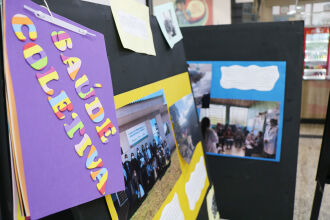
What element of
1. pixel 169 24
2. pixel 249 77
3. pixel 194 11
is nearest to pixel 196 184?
pixel 169 24

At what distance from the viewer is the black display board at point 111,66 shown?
13.0 inches

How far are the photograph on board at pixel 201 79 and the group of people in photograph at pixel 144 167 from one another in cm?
61

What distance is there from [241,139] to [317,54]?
3.27 m

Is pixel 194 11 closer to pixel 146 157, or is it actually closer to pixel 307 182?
pixel 307 182

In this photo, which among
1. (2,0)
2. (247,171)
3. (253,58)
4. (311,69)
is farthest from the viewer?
(311,69)

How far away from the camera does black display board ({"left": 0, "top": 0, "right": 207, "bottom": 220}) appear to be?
1.08 ft

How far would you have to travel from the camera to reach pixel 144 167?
548mm

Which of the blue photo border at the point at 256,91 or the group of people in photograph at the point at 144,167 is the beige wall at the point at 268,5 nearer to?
the blue photo border at the point at 256,91

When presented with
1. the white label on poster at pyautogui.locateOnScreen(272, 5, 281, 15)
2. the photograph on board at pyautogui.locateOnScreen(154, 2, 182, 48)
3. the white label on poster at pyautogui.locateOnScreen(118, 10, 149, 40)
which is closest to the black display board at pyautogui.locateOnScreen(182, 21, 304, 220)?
the photograph on board at pyautogui.locateOnScreen(154, 2, 182, 48)

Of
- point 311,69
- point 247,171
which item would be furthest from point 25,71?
point 311,69

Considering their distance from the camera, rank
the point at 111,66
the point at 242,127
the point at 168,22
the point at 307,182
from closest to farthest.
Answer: the point at 111,66 < the point at 168,22 < the point at 242,127 < the point at 307,182

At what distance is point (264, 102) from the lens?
1.15 metres

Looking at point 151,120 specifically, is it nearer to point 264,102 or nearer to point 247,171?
point 264,102

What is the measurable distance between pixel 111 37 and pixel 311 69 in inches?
156
